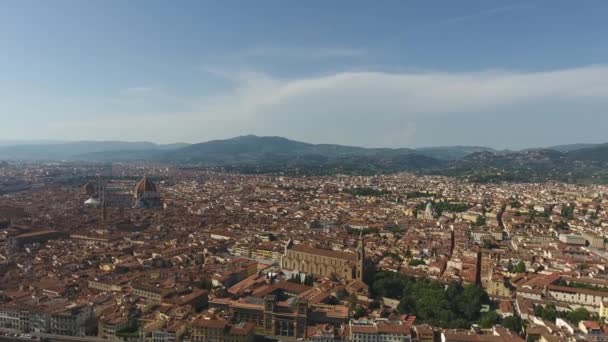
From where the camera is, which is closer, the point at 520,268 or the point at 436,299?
the point at 436,299

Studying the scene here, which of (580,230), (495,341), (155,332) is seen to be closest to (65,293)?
(155,332)

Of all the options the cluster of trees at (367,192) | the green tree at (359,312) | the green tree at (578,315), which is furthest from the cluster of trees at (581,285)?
the cluster of trees at (367,192)

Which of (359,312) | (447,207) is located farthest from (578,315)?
(447,207)

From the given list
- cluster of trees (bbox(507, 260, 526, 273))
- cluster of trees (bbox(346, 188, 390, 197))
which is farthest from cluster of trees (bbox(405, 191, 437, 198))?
cluster of trees (bbox(507, 260, 526, 273))

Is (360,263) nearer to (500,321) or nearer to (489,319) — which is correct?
(489,319)

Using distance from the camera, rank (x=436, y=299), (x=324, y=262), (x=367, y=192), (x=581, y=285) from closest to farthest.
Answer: (x=436, y=299), (x=581, y=285), (x=324, y=262), (x=367, y=192)

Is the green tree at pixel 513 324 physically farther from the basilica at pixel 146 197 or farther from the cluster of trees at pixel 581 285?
the basilica at pixel 146 197

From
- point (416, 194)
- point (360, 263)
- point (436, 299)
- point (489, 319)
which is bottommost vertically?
point (489, 319)

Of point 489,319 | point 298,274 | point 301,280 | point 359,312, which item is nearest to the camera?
point 489,319
